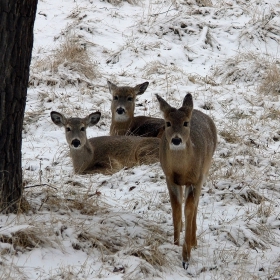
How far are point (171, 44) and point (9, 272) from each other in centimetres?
936

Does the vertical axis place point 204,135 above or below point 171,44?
below

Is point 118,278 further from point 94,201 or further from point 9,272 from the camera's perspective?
point 94,201

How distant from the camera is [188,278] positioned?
4.99 m

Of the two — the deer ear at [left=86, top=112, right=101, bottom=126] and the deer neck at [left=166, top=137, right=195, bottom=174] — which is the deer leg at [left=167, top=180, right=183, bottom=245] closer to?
the deer neck at [left=166, top=137, right=195, bottom=174]

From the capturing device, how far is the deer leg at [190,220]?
17.3 ft

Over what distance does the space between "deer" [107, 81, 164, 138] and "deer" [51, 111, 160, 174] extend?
19.5 inches

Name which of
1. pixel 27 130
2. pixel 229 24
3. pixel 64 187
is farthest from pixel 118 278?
pixel 229 24

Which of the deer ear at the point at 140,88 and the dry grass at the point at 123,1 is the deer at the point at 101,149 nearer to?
the deer ear at the point at 140,88

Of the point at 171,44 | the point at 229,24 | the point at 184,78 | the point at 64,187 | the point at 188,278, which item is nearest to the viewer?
the point at 188,278

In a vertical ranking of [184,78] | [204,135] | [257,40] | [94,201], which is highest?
[257,40]

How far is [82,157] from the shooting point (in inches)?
352

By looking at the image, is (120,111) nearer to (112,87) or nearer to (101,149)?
(112,87)

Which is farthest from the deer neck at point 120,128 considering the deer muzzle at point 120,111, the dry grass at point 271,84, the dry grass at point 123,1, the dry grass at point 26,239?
the dry grass at point 123,1

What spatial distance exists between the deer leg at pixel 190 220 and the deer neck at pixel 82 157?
332 centimetres
